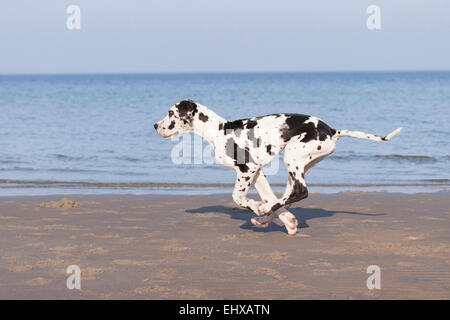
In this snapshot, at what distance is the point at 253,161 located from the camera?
25.3 ft

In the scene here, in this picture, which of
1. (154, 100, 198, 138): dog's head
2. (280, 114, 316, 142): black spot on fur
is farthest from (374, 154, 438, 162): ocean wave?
(154, 100, 198, 138): dog's head

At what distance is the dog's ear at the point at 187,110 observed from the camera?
805cm

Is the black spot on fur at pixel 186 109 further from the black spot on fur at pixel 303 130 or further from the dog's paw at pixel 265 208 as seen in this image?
the dog's paw at pixel 265 208

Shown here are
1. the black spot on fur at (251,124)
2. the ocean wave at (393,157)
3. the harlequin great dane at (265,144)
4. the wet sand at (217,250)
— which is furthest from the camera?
the ocean wave at (393,157)

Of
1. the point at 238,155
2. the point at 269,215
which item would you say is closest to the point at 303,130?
the point at 238,155

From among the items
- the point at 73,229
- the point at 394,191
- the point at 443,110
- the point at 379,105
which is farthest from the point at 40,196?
the point at 379,105

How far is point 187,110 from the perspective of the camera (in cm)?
805

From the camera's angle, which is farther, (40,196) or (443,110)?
(443,110)

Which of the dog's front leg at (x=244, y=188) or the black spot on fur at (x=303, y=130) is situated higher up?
the black spot on fur at (x=303, y=130)

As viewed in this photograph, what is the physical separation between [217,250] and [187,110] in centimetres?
190

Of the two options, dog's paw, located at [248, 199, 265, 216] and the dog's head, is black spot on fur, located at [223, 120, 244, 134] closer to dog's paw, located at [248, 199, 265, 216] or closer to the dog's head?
the dog's head

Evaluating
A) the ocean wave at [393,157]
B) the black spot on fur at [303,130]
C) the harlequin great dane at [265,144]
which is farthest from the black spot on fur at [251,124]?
the ocean wave at [393,157]
